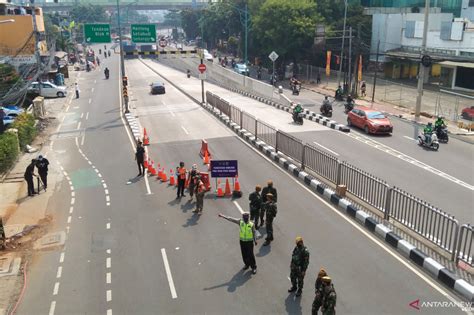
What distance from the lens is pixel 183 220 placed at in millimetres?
14312

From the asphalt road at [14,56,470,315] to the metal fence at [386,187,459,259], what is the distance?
947 millimetres

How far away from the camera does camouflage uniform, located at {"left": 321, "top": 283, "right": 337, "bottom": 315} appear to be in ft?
26.0

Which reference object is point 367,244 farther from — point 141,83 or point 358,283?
point 141,83

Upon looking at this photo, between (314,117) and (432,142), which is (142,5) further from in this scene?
(432,142)

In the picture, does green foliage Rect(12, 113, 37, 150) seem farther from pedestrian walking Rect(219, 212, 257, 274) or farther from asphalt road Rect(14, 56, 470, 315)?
pedestrian walking Rect(219, 212, 257, 274)

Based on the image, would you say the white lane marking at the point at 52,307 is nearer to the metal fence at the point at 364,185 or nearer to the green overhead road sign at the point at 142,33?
the metal fence at the point at 364,185

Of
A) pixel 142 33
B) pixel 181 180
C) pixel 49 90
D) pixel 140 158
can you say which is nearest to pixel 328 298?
pixel 181 180

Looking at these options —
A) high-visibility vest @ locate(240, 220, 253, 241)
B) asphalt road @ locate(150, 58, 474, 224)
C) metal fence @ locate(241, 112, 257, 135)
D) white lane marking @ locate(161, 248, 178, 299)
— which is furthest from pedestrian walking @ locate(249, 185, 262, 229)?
metal fence @ locate(241, 112, 257, 135)

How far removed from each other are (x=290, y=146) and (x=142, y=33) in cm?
2077

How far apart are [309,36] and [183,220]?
45.3 m

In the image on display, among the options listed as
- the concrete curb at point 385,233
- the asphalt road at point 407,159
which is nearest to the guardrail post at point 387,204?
the concrete curb at point 385,233

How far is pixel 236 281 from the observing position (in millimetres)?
10578

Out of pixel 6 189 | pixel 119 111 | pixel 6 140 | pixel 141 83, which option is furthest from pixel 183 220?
pixel 141 83

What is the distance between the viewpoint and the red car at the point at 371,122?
26016 millimetres
